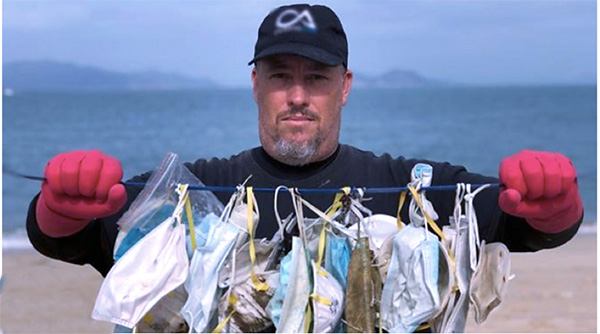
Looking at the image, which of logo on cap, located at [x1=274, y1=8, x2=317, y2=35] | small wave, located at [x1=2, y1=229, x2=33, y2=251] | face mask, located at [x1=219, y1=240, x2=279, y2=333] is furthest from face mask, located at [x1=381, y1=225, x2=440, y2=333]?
small wave, located at [x1=2, y1=229, x2=33, y2=251]

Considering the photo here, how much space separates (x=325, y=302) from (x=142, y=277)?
0.43 m

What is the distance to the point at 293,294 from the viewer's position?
7.33ft

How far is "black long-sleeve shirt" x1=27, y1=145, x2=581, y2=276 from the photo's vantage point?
8.13 ft

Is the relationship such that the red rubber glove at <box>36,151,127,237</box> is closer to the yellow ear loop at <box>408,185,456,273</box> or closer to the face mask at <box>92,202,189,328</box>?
the face mask at <box>92,202,189,328</box>

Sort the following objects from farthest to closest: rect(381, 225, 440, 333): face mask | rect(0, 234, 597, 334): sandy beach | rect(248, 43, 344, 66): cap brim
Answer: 1. rect(0, 234, 597, 334): sandy beach
2. rect(248, 43, 344, 66): cap brim
3. rect(381, 225, 440, 333): face mask

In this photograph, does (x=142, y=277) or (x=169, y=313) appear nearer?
(x=142, y=277)

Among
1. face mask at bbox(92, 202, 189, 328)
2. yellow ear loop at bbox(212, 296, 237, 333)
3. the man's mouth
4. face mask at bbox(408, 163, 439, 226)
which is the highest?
the man's mouth

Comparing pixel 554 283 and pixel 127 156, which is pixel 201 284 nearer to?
pixel 554 283

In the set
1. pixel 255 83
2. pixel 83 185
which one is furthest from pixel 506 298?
pixel 83 185

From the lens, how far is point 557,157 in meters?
2.18

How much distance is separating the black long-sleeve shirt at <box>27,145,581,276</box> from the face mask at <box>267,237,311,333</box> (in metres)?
0.39

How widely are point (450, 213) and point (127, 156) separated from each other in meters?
20.1

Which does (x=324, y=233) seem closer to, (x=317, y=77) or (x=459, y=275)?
(x=459, y=275)

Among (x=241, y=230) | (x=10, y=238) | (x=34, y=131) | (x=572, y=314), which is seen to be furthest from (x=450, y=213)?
(x=34, y=131)
